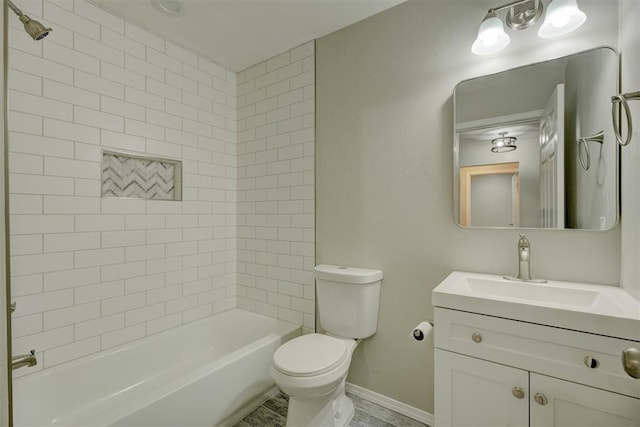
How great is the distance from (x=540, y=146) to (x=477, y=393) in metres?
1.18

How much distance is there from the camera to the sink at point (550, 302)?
0.98m

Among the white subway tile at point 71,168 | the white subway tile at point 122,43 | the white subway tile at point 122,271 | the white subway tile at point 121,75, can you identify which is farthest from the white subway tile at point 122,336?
the white subway tile at point 122,43

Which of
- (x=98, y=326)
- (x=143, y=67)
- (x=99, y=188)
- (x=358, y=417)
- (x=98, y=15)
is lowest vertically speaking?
(x=358, y=417)

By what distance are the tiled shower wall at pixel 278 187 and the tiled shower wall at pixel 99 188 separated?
3.8 inches

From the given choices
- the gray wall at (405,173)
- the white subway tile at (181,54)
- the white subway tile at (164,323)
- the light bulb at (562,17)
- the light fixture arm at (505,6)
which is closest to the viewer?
the light bulb at (562,17)

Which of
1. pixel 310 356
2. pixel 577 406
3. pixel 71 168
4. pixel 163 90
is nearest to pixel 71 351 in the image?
pixel 71 168

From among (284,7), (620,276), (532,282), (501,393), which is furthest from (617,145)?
(284,7)

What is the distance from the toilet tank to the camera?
1864 millimetres

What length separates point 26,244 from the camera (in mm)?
1608

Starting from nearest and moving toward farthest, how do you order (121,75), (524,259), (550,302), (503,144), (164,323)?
(550,302), (524,259), (503,144), (121,75), (164,323)

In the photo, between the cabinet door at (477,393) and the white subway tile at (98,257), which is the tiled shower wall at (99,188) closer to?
the white subway tile at (98,257)

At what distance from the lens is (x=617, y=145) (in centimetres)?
128

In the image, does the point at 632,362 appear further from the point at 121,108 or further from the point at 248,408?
the point at 121,108

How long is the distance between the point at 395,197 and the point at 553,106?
2.91 ft
